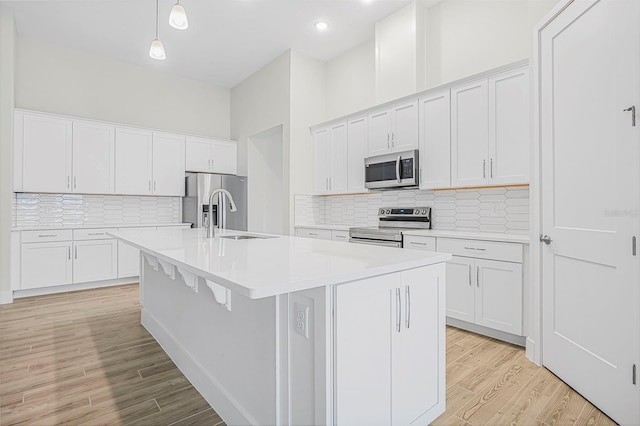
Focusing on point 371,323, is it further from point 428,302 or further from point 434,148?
point 434,148

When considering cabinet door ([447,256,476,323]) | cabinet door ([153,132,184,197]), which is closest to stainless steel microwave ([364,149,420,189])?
cabinet door ([447,256,476,323])

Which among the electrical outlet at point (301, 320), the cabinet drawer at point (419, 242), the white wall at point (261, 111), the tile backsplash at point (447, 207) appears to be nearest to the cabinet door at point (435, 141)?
the tile backsplash at point (447, 207)

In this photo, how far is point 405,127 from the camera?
12.4ft

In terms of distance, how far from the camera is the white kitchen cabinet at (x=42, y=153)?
4.12 m

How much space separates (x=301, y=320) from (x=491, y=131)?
2656 mm

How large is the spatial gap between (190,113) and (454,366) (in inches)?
216

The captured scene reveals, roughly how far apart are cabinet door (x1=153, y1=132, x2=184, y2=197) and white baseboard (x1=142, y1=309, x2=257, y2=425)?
2.95 metres

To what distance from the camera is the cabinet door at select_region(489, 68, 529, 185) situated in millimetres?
2816

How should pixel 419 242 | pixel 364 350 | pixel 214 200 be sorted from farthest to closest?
pixel 214 200 → pixel 419 242 → pixel 364 350

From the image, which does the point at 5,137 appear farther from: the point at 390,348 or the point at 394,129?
the point at 390,348

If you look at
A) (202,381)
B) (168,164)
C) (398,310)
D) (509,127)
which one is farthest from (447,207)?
(168,164)

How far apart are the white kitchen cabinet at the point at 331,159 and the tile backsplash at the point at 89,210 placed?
252 centimetres

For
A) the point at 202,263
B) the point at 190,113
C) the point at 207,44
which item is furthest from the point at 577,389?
the point at 190,113

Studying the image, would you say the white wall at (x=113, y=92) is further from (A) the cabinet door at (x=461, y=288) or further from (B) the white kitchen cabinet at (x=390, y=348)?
(B) the white kitchen cabinet at (x=390, y=348)
